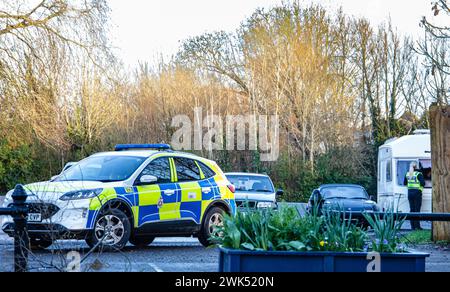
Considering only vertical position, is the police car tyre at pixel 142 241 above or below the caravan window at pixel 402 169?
below

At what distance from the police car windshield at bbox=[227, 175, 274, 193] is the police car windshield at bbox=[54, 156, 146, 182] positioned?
8.69 meters

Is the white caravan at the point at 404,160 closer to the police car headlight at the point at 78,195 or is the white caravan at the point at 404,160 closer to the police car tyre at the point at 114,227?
the police car tyre at the point at 114,227

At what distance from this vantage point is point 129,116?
140 ft

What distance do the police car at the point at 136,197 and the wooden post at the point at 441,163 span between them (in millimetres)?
4361

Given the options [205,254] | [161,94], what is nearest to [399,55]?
[161,94]

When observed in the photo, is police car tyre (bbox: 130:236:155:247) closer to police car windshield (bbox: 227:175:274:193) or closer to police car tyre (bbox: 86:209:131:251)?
police car tyre (bbox: 86:209:131:251)

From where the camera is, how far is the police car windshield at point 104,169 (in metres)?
14.1

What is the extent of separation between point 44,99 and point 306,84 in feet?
65.2

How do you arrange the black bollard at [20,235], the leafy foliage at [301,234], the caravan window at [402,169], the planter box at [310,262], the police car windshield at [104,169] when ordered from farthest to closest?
the caravan window at [402,169], the police car windshield at [104,169], the black bollard at [20,235], the leafy foliage at [301,234], the planter box at [310,262]

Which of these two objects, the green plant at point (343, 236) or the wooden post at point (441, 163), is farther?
the wooden post at point (441, 163)

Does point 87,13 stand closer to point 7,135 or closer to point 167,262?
point 7,135

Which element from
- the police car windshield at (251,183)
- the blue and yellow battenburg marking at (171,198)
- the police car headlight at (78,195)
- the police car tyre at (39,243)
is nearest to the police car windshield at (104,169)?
the blue and yellow battenburg marking at (171,198)

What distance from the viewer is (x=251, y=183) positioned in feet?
→ 77.8

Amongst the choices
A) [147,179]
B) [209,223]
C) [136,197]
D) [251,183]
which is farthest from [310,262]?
[251,183]
